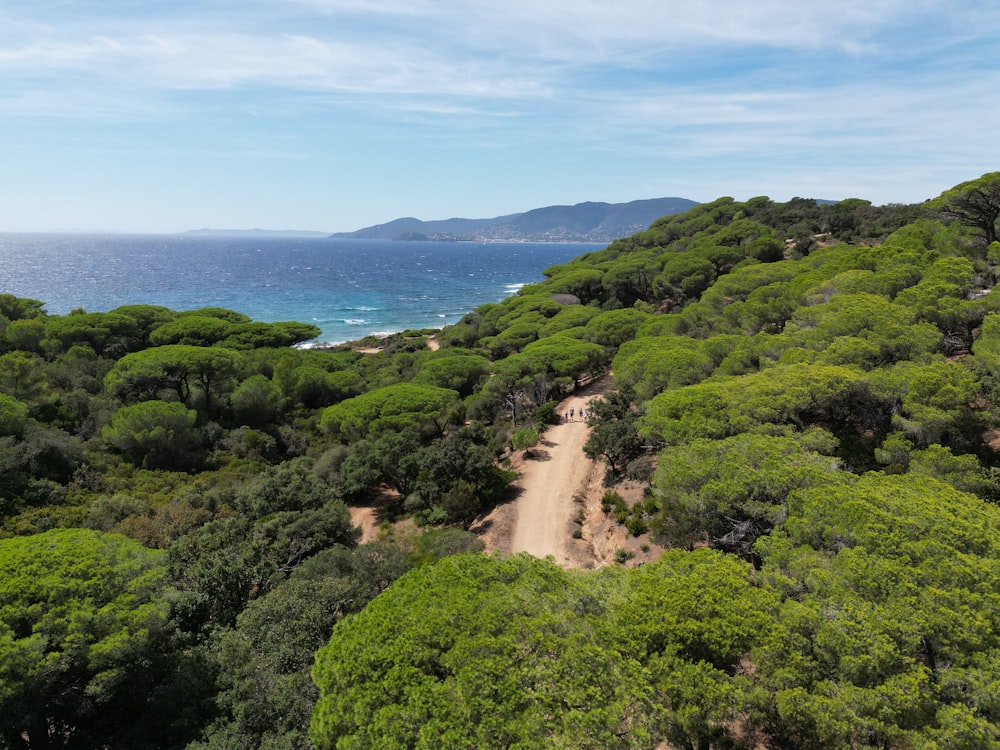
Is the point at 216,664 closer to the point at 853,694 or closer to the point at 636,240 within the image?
the point at 853,694

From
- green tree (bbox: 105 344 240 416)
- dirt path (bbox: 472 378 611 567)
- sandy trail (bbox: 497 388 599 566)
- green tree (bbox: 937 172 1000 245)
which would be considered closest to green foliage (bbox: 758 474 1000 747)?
dirt path (bbox: 472 378 611 567)

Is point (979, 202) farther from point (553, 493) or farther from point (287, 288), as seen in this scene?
point (287, 288)

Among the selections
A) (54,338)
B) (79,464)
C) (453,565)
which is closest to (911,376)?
(453,565)

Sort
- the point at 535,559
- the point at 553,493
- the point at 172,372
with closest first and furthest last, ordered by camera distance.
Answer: the point at 535,559 → the point at 553,493 → the point at 172,372

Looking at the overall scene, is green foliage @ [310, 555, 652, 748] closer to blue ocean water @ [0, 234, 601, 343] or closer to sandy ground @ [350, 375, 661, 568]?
sandy ground @ [350, 375, 661, 568]

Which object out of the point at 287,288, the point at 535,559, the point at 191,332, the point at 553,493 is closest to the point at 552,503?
the point at 553,493

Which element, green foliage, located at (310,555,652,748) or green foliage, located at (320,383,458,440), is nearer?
green foliage, located at (310,555,652,748)

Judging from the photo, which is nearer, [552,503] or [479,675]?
[479,675]
